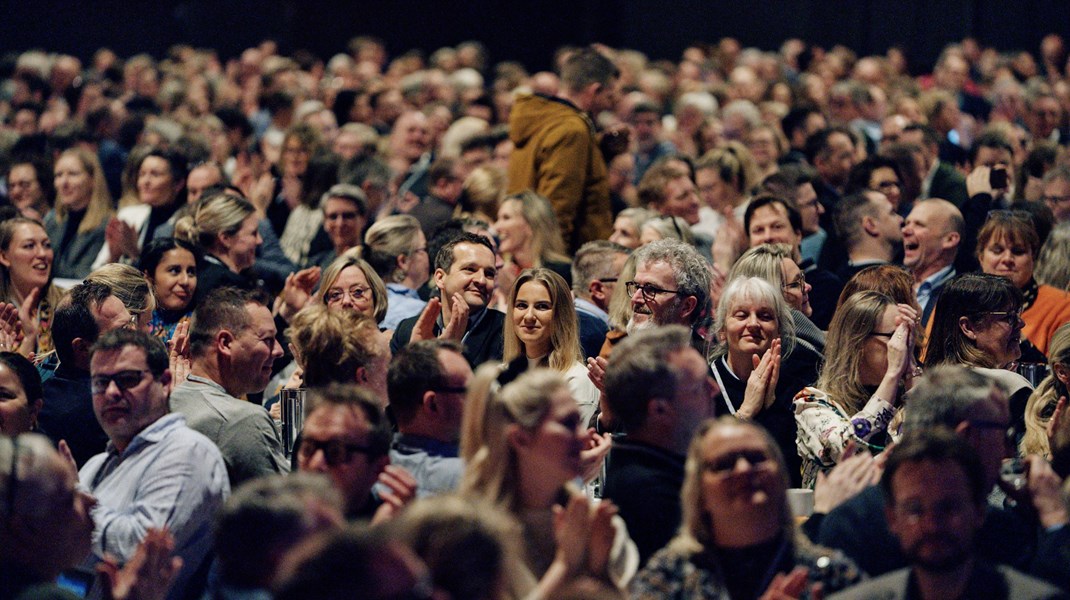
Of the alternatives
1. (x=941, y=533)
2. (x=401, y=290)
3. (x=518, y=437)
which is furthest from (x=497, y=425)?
(x=401, y=290)

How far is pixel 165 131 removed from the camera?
1201 centimetres

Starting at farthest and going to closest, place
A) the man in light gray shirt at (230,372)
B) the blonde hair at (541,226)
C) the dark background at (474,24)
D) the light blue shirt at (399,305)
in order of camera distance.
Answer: the dark background at (474,24), the blonde hair at (541,226), the light blue shirt at (399,305), the man in light gray shirt at (230,372)

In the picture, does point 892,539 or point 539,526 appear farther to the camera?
point 892,539

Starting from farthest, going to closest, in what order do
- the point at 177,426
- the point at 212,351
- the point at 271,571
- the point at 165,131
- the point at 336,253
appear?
the point at 165,131 → the point at 336,253 → the point at 212,351 → the point at 177,426 → the point at 271,571

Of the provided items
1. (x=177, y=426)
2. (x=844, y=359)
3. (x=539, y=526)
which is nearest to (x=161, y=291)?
(x=177, y=426)

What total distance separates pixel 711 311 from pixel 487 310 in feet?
3.87

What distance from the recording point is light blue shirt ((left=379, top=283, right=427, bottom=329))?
7.32 m

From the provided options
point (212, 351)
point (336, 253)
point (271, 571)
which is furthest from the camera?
point (336, 253)

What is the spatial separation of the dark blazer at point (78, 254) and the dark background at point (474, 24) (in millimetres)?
11543

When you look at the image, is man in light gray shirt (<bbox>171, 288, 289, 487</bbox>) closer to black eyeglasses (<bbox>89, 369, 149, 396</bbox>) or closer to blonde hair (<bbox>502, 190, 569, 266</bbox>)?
black eyeglasses (<bbox>89, 369, 149, 396</bbox>)

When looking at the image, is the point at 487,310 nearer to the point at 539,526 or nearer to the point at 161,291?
the point at 161,291

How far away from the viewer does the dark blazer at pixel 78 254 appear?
9.33 m

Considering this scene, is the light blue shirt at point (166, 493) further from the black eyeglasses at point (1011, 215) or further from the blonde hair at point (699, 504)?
the black eyeglasses at point (1011, 215)

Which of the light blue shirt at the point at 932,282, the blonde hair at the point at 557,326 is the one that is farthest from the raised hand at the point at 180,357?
the light blue shirt at the point at 932,282
